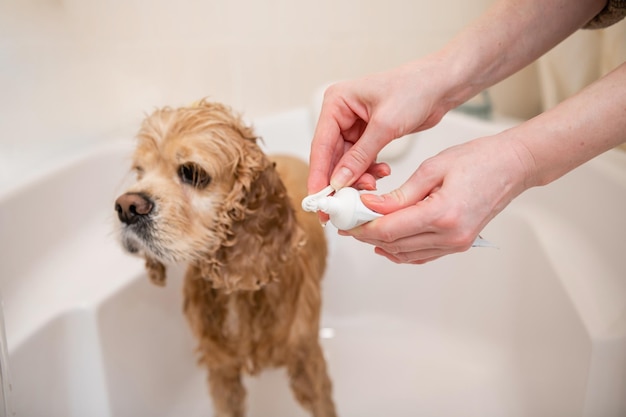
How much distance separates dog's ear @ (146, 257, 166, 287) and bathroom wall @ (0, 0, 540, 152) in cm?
43

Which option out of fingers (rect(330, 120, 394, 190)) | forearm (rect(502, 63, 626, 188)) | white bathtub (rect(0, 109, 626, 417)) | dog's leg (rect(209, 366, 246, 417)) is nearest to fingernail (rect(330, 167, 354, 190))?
fingers (rect(330, 120, 394, 190))

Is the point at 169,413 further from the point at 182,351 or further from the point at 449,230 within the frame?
the point at 449,230

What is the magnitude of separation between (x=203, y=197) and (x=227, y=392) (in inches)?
17.1

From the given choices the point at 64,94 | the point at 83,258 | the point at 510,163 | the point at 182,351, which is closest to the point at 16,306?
the point at 83,258

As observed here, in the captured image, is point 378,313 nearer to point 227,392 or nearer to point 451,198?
point 227,392

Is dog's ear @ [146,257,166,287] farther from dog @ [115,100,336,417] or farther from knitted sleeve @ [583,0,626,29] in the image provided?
knitted sleeve @ [583,0,626,29]

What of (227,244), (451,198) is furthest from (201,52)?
(451,198)

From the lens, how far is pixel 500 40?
0.76 m

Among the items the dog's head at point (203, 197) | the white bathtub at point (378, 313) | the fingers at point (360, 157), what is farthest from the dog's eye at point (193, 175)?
the fingers at point (360, 157)

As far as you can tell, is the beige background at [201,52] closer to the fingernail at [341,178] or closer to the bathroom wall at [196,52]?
the bathroom wall at [196,52]

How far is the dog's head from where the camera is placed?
83 cm

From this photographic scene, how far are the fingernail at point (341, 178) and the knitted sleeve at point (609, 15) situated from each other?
0.45 metres

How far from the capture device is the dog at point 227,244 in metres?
0.85

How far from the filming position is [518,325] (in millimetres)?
1171
